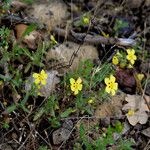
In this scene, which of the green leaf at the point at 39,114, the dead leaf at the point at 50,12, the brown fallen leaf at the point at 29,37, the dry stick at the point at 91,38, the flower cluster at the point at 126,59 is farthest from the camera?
the dead leaf at the point at 50,12

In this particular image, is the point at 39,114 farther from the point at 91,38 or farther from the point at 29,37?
the point at 91,38

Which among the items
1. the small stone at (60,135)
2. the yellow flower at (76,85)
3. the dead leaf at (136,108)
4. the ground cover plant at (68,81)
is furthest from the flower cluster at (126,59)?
the small stone at (60,135)

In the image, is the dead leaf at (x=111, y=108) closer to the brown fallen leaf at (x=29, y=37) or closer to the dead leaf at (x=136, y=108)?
the dead leaf at (x=136, y=108)

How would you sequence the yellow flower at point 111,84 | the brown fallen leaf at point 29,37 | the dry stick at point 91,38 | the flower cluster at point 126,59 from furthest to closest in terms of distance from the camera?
the dry stick at point 91,38 → the brown fallen leaf at point 29,37 → the flower cluster at point 126,59 → the yellow flower at point 111,84

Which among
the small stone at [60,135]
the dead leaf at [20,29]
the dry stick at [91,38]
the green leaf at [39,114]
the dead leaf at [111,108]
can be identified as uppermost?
the dead leaf at [20,29]

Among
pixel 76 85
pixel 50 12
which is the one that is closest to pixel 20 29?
pixel 50 12

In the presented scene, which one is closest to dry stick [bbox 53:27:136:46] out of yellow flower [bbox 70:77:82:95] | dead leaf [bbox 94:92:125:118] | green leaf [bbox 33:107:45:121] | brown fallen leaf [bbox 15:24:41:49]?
brown fallen leaf [bbox 15:24:41:49]

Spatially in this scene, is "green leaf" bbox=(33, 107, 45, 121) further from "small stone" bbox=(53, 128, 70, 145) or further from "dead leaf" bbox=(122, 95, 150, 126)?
"dead leaf" bbox=(122, 95, 150, 126)

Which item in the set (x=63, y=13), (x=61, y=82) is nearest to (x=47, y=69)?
(x=61, y=82)
